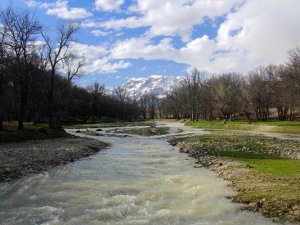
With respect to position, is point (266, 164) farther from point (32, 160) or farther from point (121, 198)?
point (32, 160)

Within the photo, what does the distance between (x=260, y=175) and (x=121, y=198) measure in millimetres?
7623

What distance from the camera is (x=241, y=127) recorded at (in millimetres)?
72312

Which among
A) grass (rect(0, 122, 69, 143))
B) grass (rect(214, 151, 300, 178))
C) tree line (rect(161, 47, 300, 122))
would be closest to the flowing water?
grass (rect(214, 151, 300, 178))

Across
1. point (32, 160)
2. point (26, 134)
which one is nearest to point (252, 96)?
point (26, 134)

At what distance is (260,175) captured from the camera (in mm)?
18562

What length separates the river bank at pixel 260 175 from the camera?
43.4ft

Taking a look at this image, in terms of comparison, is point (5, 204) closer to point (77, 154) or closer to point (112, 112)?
point (77, 154)

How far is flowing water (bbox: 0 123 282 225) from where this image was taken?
497 inches

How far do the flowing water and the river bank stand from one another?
2.14ft

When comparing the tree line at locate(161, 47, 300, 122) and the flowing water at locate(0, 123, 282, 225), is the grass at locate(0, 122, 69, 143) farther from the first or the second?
the tree line at locate(161, 47, 300, 122)

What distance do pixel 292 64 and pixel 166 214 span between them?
6683 cm

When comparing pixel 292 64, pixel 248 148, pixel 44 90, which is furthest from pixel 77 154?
pixel 292 64

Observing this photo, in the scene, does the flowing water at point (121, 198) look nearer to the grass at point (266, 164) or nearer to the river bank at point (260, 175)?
the river bank at point (260, 175)

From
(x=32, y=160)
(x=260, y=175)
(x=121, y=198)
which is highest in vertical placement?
(x=32, y=160)
